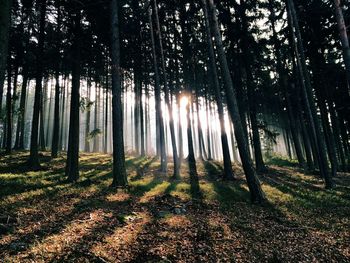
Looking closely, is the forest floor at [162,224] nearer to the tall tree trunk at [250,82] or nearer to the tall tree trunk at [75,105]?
the tall tree trunk at [75,105]

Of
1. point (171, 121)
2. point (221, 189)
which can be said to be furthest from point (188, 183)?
point (171, 121)

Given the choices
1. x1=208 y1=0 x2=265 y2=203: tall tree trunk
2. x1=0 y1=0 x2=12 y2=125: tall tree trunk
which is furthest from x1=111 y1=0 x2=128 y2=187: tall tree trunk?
x1=0 y1=0 x2=12 y2=125: tall tree trunk

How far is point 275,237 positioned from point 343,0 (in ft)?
52.4

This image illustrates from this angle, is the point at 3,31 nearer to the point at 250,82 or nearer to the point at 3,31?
the point at 3,31

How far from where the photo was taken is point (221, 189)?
45.5 feet

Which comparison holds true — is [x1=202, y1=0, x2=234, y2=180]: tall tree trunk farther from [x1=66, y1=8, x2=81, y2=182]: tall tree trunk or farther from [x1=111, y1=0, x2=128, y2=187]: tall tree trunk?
[x1=66, y1=8, x2=81, y2=182]: tall tree trunk

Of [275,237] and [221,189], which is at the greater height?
[221,189]

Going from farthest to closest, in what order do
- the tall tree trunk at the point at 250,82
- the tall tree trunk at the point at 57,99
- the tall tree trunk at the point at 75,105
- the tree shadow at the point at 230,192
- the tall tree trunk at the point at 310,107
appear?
1. the tall tree trunk at the point at 250,82
2. the tall tree trunk at the point at 57,99
3. the tall tree trunk at the point at 310,107
4. the tall tree trunk at the point at 75,105
5. the tree shadow at the point at 230,192

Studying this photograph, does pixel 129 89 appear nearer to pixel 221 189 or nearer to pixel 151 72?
pixel 151 72

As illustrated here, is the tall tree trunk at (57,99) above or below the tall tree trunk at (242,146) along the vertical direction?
above

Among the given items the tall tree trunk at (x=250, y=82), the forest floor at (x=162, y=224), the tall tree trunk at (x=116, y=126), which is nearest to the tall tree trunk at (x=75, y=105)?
the forest floor at (x=162, y=224)

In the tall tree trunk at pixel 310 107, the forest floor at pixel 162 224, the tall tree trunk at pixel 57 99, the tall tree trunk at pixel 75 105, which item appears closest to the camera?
the forest floor at pixel 162 224

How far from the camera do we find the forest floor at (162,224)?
241 inches

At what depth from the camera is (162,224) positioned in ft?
27.0
